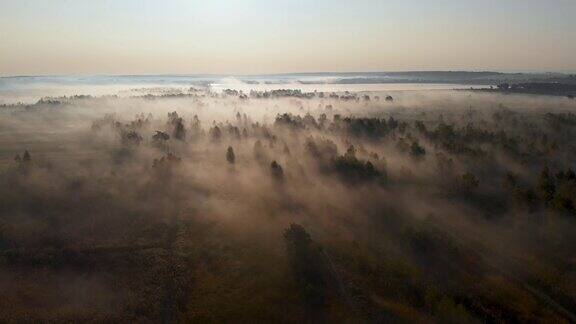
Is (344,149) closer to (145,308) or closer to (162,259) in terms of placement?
(162,259)

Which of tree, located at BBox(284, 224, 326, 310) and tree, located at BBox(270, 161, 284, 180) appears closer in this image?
tree, located at BBox(284, 224, 326, 310)

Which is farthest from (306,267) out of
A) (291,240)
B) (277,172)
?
(277,172)

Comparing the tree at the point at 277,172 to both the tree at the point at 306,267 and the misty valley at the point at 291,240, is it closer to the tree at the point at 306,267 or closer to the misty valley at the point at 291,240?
the misty valley at the point at 291,240

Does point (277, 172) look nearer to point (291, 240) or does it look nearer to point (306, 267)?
point (291, 240)

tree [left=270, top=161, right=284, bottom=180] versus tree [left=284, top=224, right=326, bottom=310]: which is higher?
tree [left=270, top=161, right=284, bottom=180]

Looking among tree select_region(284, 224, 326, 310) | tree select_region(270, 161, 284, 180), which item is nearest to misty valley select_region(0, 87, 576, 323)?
tree select_region(284, 224, 326, 310)

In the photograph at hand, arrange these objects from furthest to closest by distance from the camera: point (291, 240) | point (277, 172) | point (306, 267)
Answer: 1. point (277, 172)
2. point (291, 240)
3. point (306, 267)

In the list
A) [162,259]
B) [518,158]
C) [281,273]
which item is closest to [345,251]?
[281,273]

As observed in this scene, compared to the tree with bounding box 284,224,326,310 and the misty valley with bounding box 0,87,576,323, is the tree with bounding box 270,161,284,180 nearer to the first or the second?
the misty valley with bounding box 0,87,576,323
